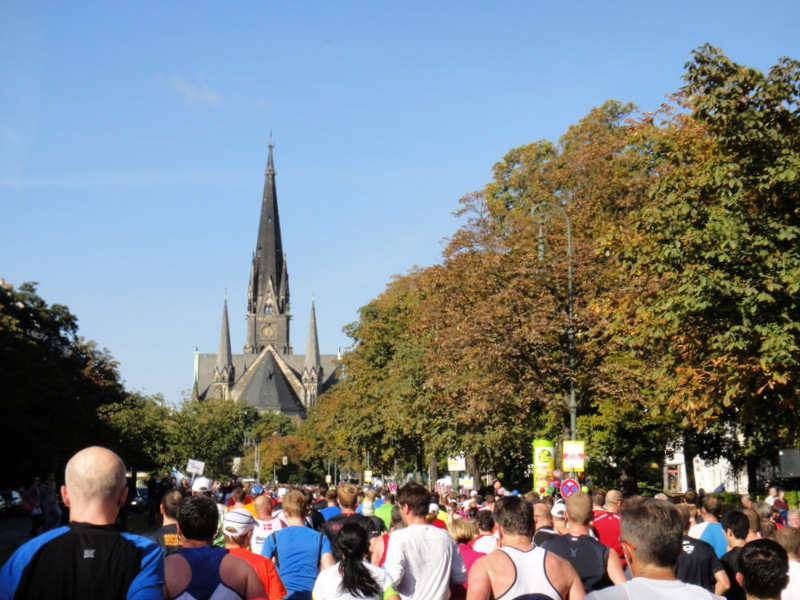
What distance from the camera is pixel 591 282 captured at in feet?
99.1

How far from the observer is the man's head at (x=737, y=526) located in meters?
8.48

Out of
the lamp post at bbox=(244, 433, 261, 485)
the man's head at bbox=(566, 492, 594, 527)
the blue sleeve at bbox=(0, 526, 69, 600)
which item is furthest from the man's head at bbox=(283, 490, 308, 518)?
the lamp post at bbox=(244, 433, 261, 485)

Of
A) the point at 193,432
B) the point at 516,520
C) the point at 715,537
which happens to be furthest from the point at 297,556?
the point at 193,432

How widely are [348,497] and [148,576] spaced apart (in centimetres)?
733

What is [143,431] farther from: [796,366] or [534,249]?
[796,366]

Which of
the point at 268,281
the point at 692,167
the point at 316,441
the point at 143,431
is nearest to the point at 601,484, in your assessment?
the point at 692,167

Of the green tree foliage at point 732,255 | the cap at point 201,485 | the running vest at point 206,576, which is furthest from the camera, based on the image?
the green tree foliage at point 732,255

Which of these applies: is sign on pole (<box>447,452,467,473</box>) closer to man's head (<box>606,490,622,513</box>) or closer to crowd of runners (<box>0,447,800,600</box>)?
crowd of runners (<box>0,447,800,600</box>)

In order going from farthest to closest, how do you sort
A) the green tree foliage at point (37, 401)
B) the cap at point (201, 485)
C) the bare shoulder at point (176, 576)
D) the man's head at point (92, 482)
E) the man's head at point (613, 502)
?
the green tree foliage at point (37, 401), the man's head at point (613, 502), the cap at point (201, 485), the bare shoulder at point (176, 576), the man's head at point (92, 482)

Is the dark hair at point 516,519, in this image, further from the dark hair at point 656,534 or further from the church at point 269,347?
the church at point 269,347

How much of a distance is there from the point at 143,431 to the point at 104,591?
234 feet

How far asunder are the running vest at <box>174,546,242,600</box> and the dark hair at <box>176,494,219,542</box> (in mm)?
77

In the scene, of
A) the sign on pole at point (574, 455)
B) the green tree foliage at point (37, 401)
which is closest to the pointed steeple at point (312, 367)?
the green tree foliage at point (37, 401)

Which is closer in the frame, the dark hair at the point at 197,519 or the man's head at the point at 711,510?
the dark hair at the point at 197,519
